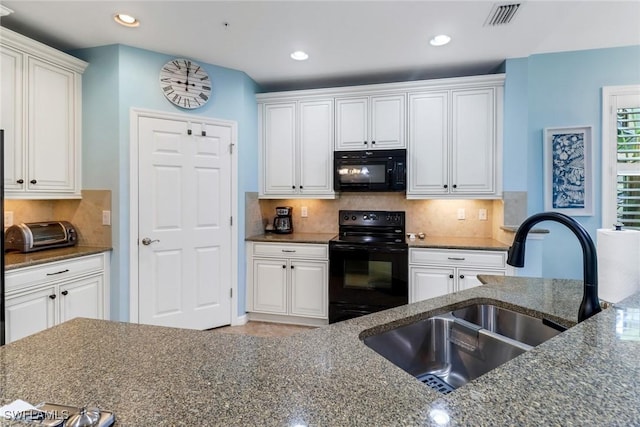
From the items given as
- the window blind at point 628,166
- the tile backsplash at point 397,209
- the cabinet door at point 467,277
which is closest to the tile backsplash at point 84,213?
the tile backsplash at point 397,209

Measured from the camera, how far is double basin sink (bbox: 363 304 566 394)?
1120mm

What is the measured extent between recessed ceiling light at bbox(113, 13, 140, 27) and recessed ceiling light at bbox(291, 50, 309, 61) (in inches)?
50.0

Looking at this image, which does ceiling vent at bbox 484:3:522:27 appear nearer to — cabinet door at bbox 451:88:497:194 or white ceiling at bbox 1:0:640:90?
white ceiling at bbox 1:0:640:90

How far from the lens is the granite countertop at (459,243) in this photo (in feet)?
9.55

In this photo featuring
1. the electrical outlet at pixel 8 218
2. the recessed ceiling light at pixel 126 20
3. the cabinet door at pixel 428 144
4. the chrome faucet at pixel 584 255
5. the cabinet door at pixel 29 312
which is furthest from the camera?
the cabinet door at pixel 428 144

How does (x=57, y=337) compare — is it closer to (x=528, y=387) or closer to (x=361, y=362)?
(x=361, y=362)

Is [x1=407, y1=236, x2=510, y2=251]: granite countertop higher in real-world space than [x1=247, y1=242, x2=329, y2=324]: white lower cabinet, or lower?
higher

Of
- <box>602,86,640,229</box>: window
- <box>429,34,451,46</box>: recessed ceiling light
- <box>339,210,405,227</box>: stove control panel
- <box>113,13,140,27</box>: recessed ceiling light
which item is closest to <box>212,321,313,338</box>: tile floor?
<box>339,210,405,227</box>: stove control panel

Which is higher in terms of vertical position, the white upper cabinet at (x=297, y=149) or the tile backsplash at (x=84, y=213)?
the white upper cabinet at (x=297, y=149)

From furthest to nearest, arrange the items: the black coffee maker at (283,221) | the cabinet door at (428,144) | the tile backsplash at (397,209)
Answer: the black coffee maker at (283,221), the tile backsplash at (397,209), the cabinet door at (428,144)

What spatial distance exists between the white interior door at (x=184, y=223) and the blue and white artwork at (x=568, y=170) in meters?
3.25

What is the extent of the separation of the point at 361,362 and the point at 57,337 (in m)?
0.94

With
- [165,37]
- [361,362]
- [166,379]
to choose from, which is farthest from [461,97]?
[166,379]

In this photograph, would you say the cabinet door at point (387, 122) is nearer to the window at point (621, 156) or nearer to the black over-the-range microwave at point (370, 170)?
the black over-the-range microwave at point (370, 170)
